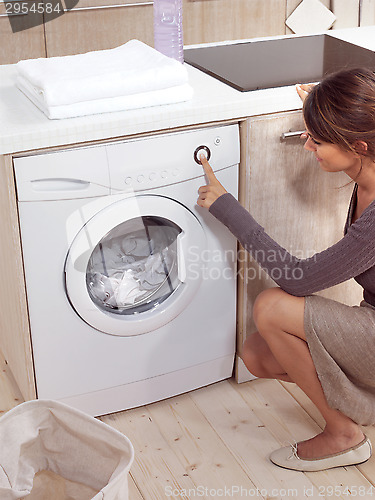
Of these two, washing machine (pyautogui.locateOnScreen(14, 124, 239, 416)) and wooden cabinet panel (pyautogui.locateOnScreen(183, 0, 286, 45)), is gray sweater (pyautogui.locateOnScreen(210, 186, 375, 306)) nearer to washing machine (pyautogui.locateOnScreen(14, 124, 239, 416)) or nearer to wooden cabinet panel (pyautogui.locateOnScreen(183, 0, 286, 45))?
washing machine (pyautogui.locateOnScreen(14, 124, 239, 416))

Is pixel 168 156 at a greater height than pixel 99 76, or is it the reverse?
pixel 99 76

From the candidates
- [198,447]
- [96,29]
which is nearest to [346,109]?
[198,447]

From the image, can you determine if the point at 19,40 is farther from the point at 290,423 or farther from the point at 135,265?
the point at 290,423

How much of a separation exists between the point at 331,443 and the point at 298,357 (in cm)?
26

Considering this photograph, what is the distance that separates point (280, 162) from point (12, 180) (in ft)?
2.30

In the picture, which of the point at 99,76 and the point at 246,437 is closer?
the point at 99,76

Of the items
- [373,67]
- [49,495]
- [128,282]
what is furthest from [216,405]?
[373,67]

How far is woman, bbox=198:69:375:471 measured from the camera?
154cm

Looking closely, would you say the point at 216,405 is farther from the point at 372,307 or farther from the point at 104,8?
the point at 104,8

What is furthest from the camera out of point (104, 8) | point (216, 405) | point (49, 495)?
point (104, 8)

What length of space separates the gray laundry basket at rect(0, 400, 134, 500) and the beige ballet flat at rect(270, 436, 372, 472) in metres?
0.53

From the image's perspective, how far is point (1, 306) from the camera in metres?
2.09

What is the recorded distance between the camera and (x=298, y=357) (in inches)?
69.2

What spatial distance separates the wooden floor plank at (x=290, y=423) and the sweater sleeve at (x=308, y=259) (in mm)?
456
